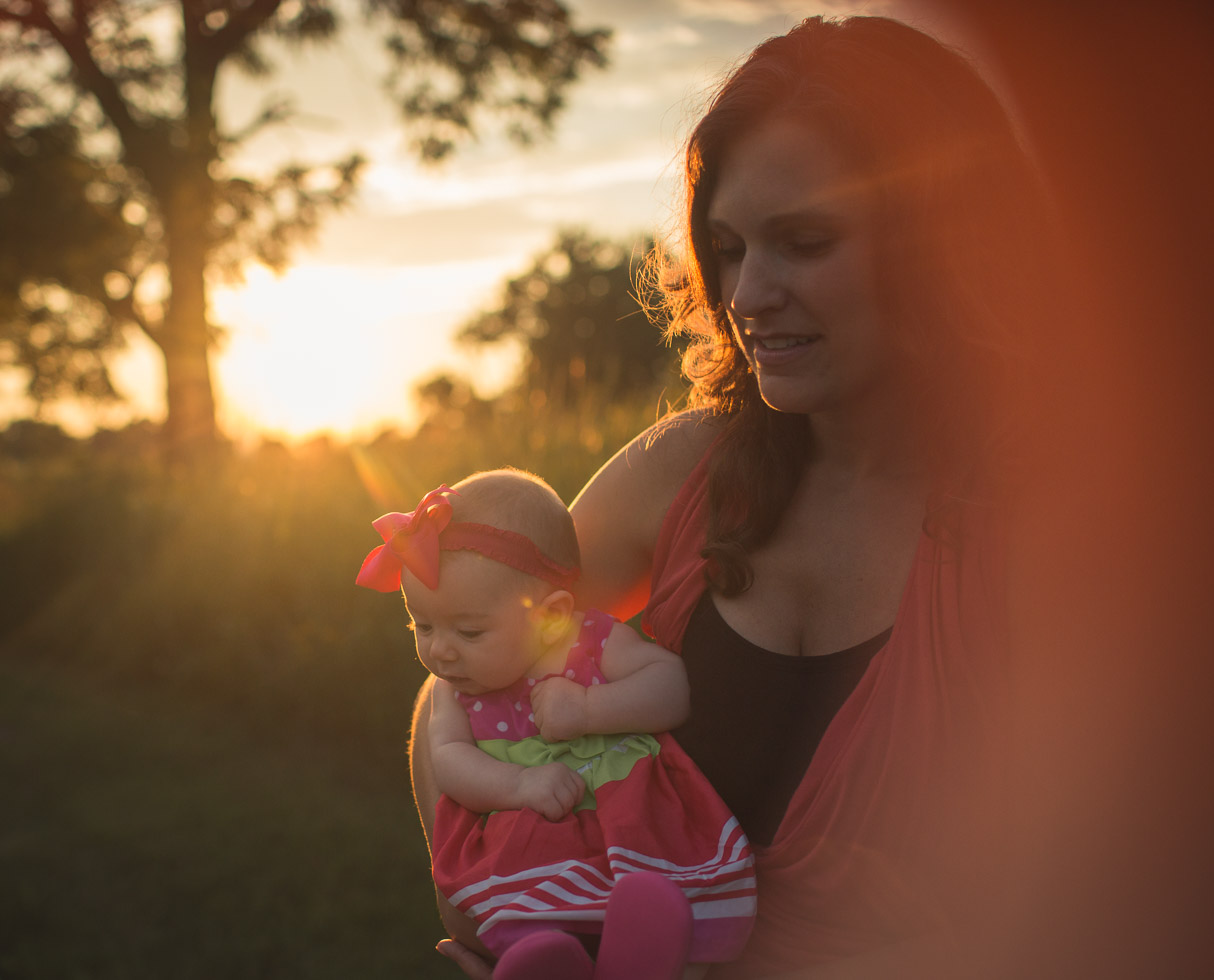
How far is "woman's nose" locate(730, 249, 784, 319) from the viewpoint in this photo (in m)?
1.88

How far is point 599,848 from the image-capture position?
6.18 ft

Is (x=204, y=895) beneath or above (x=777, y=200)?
beneath

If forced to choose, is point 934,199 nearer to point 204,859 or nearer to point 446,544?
point 446,544

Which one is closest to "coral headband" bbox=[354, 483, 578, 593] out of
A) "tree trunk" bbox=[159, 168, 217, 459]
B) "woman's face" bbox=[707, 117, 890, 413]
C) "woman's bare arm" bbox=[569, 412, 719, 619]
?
"woman's bare arm" bbox=[569, 412, 719, 619]

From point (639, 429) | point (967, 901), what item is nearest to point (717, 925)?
point (967, 901)

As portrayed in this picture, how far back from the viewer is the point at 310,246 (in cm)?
1345

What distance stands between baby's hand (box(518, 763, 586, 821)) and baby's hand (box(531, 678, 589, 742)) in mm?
75

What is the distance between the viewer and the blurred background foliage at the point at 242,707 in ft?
15.6

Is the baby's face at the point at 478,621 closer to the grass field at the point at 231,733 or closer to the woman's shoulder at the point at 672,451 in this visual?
the woman's shoulder at the point at 672,451

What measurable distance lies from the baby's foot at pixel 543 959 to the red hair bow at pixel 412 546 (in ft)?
2.45

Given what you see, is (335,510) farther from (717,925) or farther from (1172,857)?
(1172,857)

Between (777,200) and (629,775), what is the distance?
3.77ft

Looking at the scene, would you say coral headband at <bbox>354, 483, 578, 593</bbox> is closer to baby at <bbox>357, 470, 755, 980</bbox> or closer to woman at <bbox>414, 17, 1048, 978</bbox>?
baby at <bbox>357, 470, 755, 980</bbox>

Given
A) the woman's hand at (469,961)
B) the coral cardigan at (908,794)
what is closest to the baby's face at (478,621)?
the woman's hand at (469,961)
